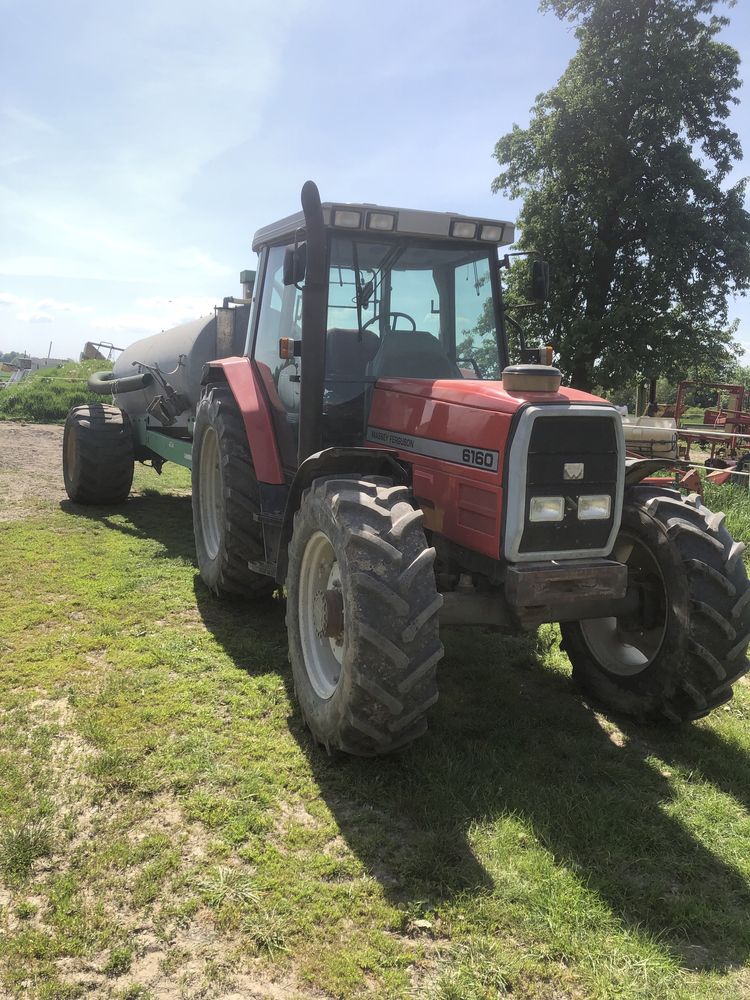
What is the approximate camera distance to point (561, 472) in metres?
3.26

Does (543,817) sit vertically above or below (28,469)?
below

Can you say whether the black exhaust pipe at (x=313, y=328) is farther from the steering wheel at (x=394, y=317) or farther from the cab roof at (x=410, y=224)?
the steering wheel at (x=394, y=317)

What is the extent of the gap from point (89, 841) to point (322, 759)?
3.34 feet

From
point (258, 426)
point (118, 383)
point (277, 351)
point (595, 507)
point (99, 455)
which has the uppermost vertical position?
point (277, 351)

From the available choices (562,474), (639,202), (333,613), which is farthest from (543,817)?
(639,202)

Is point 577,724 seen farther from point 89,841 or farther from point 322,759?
point 89,841

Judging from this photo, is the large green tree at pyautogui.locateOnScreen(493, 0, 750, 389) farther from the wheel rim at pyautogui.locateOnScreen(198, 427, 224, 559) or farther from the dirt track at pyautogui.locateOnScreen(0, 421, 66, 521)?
the wheel rim at pyautogui.locateOnScreen(198, 427, 224, 559)

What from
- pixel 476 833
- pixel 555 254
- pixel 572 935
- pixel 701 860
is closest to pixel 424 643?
pixel 476 833

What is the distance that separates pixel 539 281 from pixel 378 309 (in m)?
0.99

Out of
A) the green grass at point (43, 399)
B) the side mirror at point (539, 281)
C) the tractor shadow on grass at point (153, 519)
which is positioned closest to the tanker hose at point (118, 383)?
the tractor shadow on grass at point (153, 519)

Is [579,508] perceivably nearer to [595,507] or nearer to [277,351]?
[595,507]

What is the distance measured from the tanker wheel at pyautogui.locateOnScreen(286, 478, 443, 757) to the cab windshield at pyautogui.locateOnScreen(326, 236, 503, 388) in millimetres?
1080

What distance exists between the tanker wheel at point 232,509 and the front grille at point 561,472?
206 centimetres

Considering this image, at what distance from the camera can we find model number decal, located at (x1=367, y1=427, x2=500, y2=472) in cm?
329
